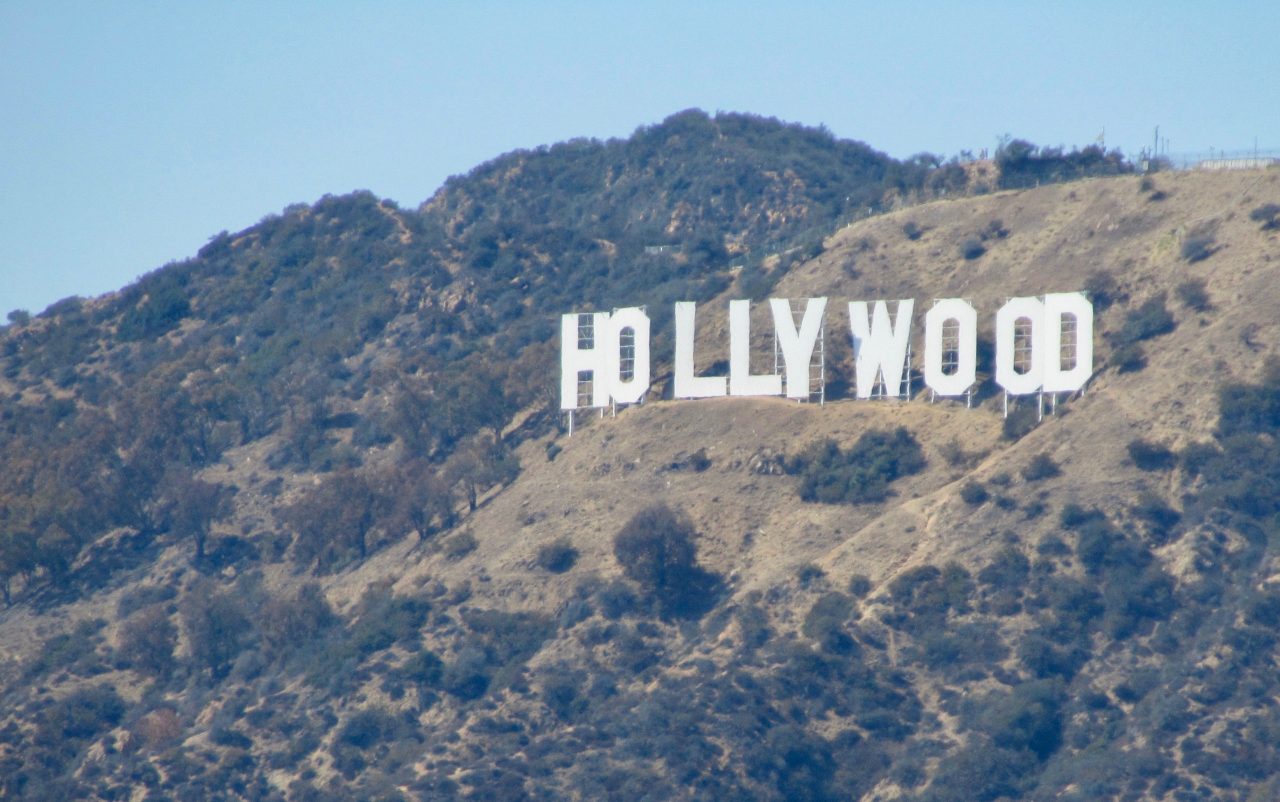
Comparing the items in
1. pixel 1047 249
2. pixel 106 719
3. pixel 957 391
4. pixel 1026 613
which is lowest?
pixel 106 719

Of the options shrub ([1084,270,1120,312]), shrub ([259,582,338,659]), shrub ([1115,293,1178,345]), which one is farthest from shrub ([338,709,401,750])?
shrub ([1084,270,1120,312])

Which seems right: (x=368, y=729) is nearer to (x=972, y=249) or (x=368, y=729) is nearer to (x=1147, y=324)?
(x=1147, y=324)

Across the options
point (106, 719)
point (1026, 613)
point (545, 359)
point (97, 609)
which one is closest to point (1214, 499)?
point (1026, 613)

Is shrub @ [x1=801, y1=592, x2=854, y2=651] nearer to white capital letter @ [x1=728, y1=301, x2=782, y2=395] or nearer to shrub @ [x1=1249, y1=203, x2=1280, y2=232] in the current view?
white capital letter @ [x1=728, y1=301, x2=782, y2=395]

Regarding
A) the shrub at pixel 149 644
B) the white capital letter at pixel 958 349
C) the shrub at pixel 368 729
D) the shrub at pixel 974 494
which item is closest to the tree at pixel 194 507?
the shrub at pixel 149 644

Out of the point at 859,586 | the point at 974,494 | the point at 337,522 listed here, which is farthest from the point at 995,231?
the point at 337,522

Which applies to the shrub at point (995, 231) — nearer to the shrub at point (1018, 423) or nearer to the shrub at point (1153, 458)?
the shrub at point (1018, 423)

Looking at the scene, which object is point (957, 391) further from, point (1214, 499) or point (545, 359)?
point (545, 359)
